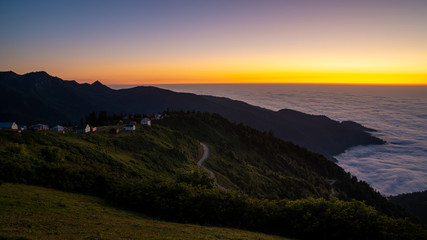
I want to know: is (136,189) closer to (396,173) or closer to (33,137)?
(33,137)

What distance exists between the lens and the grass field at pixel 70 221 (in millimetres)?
10812

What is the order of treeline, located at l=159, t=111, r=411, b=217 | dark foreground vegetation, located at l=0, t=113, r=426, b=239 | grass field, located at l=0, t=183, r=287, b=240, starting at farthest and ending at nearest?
treeline, located at l=159, t=111, r=411, b=217
dark foreground vegetation, located at l=0, t=113, r=426, b=239
grass field, located at l=0, t=183, r=287, b=240

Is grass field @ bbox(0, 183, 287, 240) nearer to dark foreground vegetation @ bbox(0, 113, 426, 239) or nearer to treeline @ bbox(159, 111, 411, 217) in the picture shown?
dark foreground vegetation @ bbox(0, 113, 426, 239)

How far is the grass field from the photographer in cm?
1081

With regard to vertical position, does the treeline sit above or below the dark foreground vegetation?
below

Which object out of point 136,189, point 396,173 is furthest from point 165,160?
point 396,173

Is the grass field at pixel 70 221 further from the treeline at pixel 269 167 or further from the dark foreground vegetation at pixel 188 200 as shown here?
the treeline at pixel 269 167

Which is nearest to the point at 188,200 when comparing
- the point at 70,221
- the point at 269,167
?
the point at 70,221

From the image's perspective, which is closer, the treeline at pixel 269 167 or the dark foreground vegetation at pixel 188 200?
the dark foreground vegetation at pixel 188 200

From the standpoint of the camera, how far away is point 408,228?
47.5 feet

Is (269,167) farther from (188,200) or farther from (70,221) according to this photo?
(70,221)

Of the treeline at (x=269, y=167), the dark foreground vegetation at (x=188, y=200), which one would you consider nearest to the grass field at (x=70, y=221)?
the dark foreground vegetation at (x=188, y=200)

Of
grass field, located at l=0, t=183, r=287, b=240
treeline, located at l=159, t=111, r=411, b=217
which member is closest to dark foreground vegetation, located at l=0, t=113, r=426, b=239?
grass field, located at l=0, t=183, r=287, b=240

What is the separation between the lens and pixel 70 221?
1280 cm
